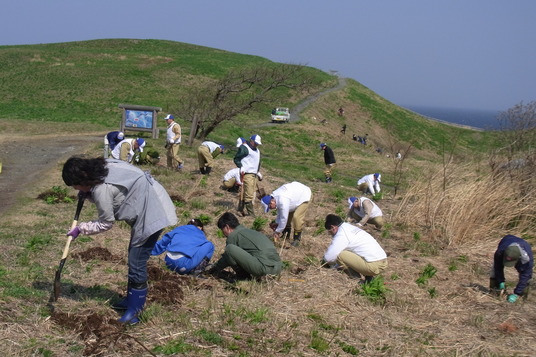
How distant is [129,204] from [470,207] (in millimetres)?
7817

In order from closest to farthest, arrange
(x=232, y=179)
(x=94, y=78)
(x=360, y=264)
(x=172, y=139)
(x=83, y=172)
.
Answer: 1. (x=83, y=172)
2. (x=360, y=264)
3. (x=232, y=179)
4. (x=172, y=139)
5. (x=94, y=78)

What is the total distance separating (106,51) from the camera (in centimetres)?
4956

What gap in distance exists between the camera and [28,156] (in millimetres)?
16344

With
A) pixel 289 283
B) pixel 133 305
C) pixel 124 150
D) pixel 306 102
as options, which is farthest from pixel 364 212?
pixel 306 102

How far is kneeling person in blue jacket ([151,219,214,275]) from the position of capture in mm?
6777

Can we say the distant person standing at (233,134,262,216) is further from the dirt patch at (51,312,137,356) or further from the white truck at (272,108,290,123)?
the white truck at (272,108,290,123)

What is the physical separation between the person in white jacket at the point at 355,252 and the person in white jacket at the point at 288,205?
1623 millimetres

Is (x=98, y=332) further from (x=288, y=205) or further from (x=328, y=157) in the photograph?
(x=328, y=157)

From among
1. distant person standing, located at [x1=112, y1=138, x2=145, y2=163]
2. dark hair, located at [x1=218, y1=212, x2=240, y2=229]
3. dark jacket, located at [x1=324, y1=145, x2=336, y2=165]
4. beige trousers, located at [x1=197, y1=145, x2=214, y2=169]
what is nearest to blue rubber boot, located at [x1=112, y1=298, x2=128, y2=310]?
dark hair, located at [x1=218, y1=212, x2=240, y2=229]

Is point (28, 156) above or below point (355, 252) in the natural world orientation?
below

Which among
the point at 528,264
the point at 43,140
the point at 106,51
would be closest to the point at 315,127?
the point at 43,140

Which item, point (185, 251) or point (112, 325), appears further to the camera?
point (185, 251)

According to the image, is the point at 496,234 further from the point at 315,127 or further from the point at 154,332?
the point at 315,127

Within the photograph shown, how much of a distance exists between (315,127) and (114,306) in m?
30.8
